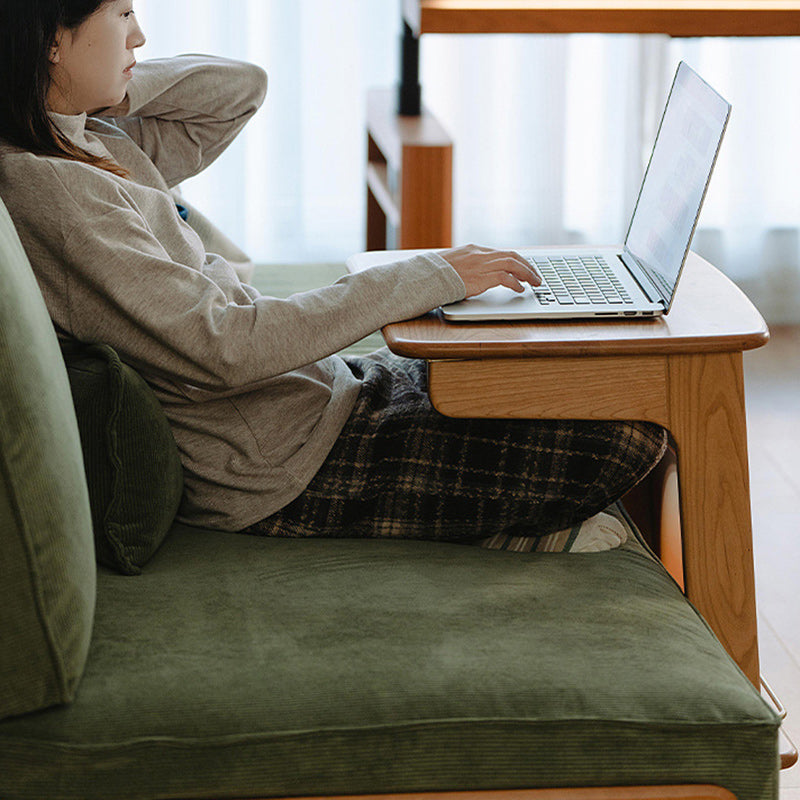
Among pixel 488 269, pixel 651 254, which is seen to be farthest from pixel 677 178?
pixel 488 269

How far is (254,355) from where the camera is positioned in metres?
1.24

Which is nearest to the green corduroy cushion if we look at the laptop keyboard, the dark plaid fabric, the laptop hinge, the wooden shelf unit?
the dark plaid fabric

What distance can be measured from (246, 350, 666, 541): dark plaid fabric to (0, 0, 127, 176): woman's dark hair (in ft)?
1.50

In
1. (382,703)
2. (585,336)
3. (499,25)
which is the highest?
(499,25)

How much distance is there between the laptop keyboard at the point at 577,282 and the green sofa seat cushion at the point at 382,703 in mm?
343

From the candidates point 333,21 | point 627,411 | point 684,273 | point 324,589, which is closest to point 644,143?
point 333,21

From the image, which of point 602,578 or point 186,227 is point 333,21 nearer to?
point 186,227

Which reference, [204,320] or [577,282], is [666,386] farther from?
[204,320]

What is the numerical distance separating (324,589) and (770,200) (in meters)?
2.46

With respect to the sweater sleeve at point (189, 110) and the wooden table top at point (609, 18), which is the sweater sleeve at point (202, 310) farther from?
the wooden table top at point (609, 18)

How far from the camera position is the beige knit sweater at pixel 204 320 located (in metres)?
1.23

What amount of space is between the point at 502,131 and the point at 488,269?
1.95m

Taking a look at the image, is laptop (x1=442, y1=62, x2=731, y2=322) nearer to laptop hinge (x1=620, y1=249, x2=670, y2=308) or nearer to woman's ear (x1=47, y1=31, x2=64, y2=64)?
laptop hinge (x1=620, y1=249, x2=670, y2=308)

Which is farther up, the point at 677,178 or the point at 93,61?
the point at 93,61
